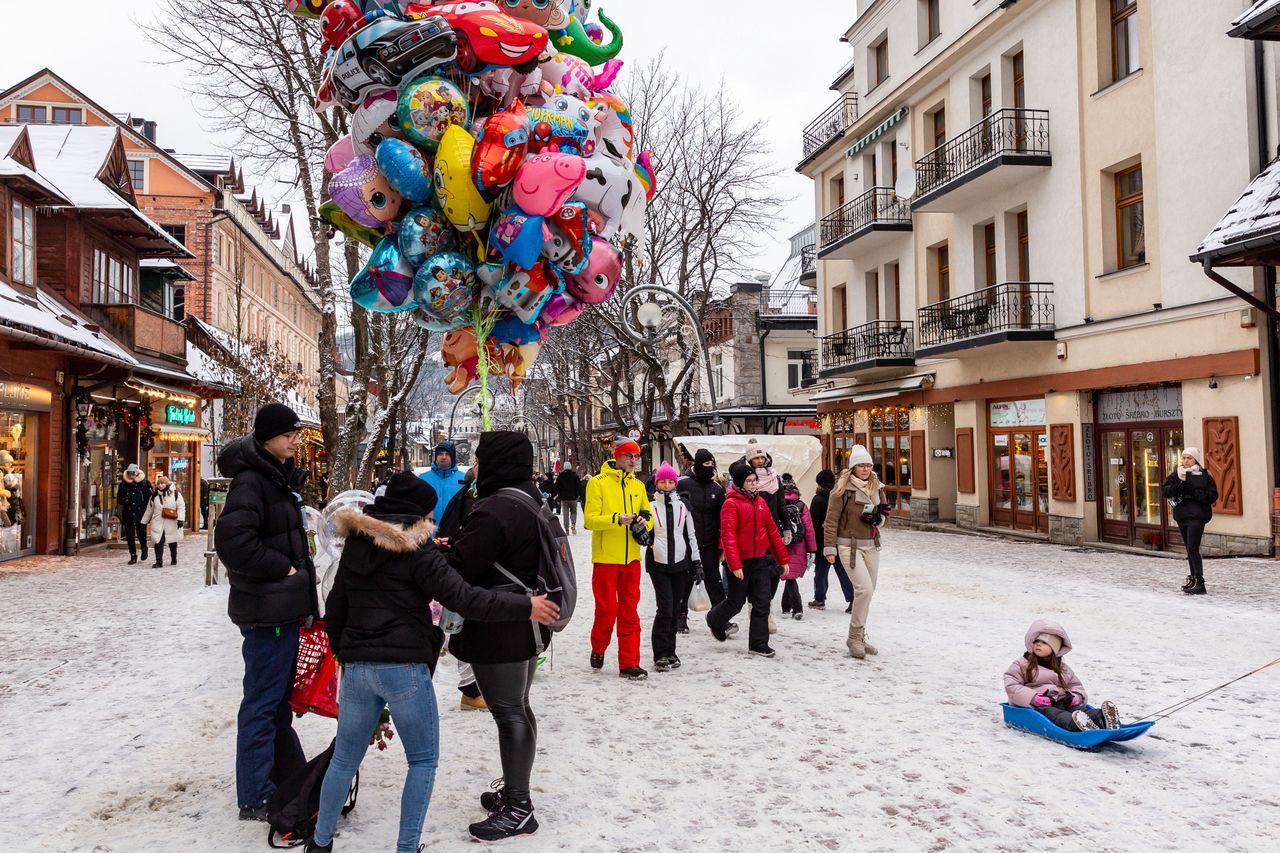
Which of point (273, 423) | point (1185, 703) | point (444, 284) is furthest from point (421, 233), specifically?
point (1185, 703)

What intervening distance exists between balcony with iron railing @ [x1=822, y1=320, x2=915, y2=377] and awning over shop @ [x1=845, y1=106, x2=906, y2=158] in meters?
5.51

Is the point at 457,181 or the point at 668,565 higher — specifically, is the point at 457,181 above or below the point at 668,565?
above

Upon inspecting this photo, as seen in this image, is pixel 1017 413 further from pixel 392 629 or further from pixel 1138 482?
pixel 392 629

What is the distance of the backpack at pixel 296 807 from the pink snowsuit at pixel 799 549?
228 inches

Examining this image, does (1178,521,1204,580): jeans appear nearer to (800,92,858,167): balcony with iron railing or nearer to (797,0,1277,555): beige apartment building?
(797,0,1277,555): beige apartment building

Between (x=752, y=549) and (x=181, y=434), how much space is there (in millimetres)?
22253

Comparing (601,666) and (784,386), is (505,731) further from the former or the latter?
(784,386)

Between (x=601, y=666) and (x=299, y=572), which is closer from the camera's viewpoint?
(x=299, y=572)

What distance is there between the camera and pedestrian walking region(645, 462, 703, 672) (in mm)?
7449

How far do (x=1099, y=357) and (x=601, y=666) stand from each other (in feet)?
44.4

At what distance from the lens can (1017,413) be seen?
19.6 m

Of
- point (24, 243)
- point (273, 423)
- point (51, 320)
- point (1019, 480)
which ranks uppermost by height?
point (24, 243)

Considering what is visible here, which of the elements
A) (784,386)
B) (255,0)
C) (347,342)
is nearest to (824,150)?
(784,386)

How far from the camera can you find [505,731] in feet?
13.6
